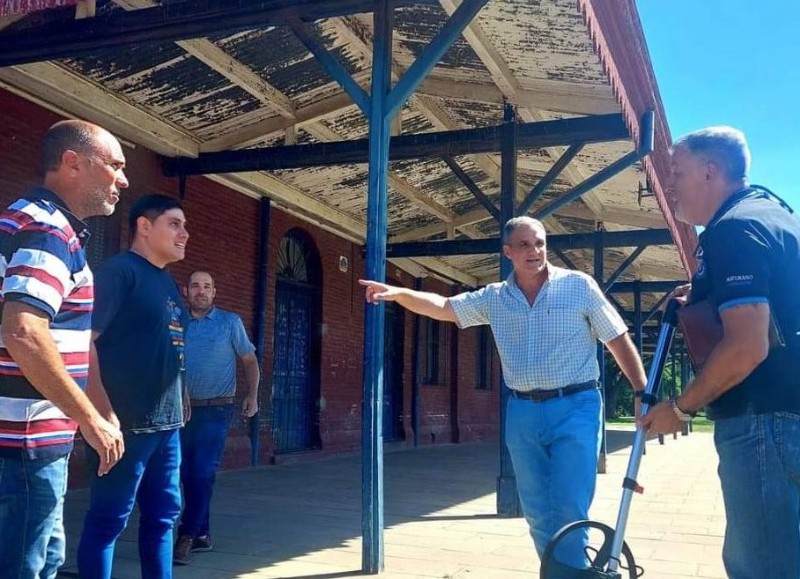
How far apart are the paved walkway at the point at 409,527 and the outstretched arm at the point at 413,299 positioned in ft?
5.68

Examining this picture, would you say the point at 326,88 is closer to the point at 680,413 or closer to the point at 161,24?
the point at 161,24

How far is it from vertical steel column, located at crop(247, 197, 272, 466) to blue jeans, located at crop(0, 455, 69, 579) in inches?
303

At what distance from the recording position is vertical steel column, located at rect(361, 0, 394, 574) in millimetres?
4828

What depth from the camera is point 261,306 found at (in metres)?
10.1

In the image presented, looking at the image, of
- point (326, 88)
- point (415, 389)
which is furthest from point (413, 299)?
point (415, 389)

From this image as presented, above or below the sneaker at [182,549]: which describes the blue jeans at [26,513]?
above

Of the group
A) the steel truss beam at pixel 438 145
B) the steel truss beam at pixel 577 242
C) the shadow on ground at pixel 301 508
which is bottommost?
the shadow on ground at pixel 301 508

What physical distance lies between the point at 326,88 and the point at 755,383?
676cm

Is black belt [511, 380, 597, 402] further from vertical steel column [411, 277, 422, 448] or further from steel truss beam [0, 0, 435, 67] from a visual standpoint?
vertical steel column [411, 277, 422, 448]

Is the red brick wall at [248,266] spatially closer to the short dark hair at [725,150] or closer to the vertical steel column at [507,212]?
the vertical steel column at [507,212]

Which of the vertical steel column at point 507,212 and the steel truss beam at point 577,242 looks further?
the steel truss beam at point 577,242

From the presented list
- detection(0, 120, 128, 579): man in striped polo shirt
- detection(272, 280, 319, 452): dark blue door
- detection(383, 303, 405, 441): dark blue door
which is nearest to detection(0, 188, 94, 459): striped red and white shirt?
detection(0, 120, 128, 579): man in striped polo shirt

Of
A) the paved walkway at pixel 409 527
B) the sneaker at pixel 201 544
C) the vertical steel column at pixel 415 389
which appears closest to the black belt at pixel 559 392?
the paved walkway at pixel 409 527

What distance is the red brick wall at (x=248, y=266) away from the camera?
6.97 meters
